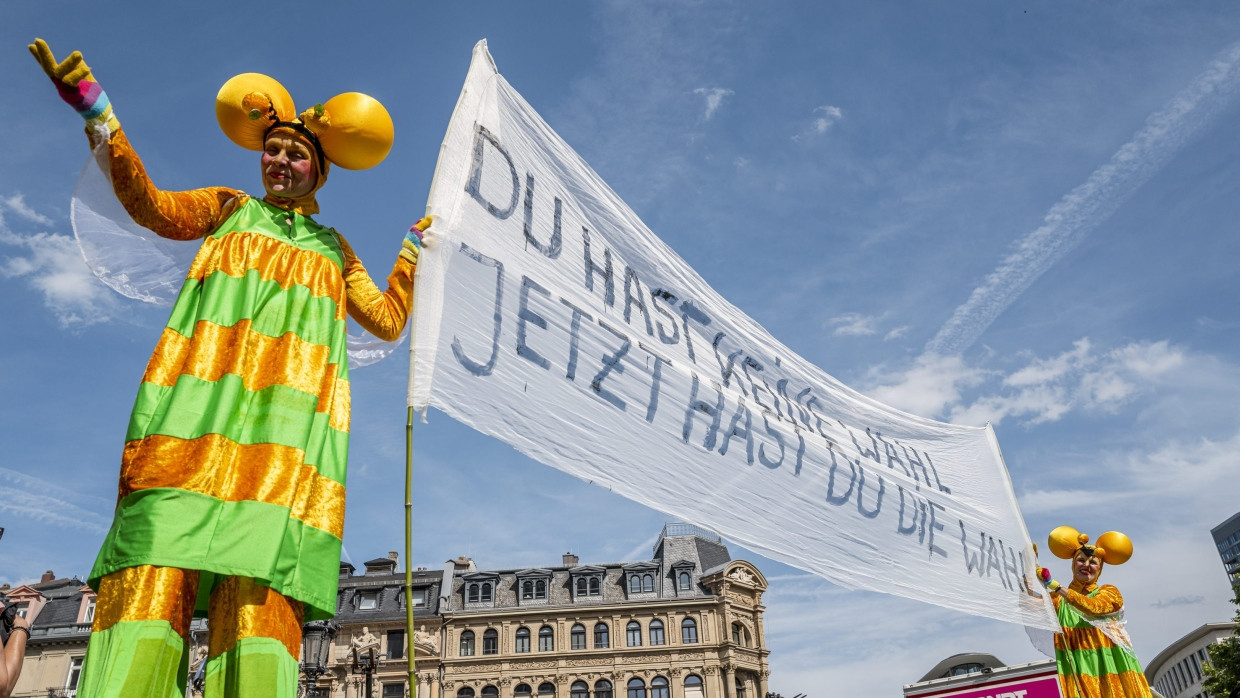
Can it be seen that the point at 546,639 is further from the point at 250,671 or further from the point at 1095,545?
the point at 250,671

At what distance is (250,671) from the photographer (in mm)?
3035

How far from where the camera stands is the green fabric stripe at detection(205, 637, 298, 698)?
302cm

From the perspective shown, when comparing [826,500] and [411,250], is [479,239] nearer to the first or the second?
[411,250]

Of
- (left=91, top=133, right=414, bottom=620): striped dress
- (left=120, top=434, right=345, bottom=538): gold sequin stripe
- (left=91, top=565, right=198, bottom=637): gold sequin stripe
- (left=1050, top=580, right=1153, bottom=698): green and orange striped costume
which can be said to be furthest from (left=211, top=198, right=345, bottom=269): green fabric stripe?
(left=1050, top=580, right=1153, bottom=698): green and orange striped costume

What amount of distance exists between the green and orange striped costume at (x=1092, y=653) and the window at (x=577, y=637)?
32878 mm

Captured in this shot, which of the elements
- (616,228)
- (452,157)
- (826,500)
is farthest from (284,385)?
(826,500)

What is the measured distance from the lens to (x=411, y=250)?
174 inches

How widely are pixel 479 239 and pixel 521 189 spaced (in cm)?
56

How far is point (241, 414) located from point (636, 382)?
2.17 m

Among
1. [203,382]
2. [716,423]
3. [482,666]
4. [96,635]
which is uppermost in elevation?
[482,666]

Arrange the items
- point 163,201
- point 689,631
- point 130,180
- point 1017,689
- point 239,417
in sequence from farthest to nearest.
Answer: point 689,631 → point 1017,689 → point 163,201 → point 130,180 → point 239,417

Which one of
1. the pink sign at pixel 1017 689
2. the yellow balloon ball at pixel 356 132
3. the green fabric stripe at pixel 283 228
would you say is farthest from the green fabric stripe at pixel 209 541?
the pink sign at pixel 1017 689

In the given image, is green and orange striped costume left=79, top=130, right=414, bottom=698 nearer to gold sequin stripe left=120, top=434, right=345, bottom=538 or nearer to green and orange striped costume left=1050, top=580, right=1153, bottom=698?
gold sequin stripe left=120, top=434, right=345, bottom=538

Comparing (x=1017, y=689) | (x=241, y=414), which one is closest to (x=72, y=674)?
(x=1017, y=689)
